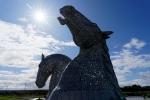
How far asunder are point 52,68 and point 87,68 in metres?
2.41

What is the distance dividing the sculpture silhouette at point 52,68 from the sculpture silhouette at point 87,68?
5.14ft

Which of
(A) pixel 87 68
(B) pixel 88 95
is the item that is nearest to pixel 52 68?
(A) pixel 87 68

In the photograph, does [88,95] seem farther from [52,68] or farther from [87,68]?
[52,68]

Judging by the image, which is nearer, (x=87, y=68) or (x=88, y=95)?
(x=88, y=95)

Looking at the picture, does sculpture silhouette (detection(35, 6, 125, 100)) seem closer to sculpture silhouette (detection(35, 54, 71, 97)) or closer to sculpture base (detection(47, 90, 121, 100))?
sculpture base (detection(47, 90, 121, 100))

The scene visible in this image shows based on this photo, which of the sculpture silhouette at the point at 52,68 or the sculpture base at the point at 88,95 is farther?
the sculpture silhouette at the point at 52,68

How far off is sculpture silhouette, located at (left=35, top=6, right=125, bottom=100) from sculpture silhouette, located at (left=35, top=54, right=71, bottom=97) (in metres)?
1.57

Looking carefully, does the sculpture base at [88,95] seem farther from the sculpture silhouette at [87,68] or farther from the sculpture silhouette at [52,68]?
the sculpture silhouette at [52,68]

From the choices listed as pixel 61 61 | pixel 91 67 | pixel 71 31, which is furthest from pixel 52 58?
pixel 91 67

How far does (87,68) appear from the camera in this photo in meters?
7.46

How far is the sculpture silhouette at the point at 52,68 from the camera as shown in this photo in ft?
30.9

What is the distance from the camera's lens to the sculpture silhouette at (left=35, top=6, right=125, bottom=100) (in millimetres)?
7137

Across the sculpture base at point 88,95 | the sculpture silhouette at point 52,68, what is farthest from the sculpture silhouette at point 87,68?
the sculpture silhouette at point 52,68

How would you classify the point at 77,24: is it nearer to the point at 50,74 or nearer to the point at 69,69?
the point at 69,69
